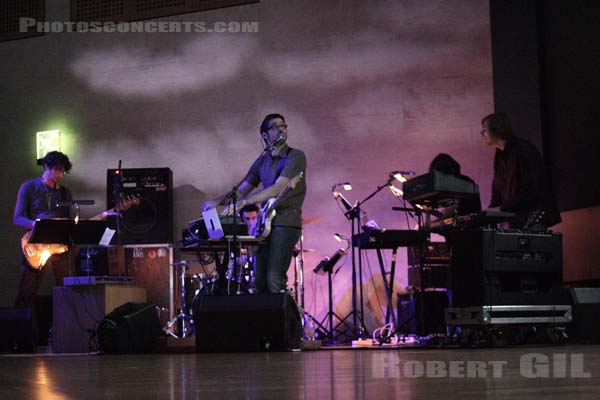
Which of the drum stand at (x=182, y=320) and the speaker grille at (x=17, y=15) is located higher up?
the speaker grille at (x=17, y=15)

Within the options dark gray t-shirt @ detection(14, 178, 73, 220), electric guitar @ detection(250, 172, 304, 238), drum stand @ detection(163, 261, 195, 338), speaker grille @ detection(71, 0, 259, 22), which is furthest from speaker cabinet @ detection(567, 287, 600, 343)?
speaker grille @ detection(71, 0, 259, 22)

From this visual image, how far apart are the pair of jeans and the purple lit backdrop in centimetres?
247

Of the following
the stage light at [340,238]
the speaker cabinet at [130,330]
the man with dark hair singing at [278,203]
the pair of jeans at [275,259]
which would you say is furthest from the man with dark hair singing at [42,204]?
the pair of jeans at [275,259]

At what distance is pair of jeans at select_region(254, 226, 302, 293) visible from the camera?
4.93 metres

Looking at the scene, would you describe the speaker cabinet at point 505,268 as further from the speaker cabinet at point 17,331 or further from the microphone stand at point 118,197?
the speaker cabinet at point 17,331

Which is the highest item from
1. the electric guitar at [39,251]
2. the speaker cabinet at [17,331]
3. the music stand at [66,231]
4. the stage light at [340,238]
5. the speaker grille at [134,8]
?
the speaker grille at [134,8]

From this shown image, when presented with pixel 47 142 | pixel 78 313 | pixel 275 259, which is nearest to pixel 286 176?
pixel 275 259

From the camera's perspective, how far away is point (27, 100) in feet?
28.2

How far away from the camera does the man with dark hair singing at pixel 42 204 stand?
6848mm

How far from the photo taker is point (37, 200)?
7.10m

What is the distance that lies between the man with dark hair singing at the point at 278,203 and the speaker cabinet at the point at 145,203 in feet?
7.68

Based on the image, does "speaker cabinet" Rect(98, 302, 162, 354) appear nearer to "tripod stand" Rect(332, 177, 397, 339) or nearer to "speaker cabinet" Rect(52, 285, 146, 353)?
"speaker cabinet" Rect(52, 285, 146, 353)

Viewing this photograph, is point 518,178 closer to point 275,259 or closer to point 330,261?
point 275,259

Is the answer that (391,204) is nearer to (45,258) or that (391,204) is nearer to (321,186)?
(321,186)
